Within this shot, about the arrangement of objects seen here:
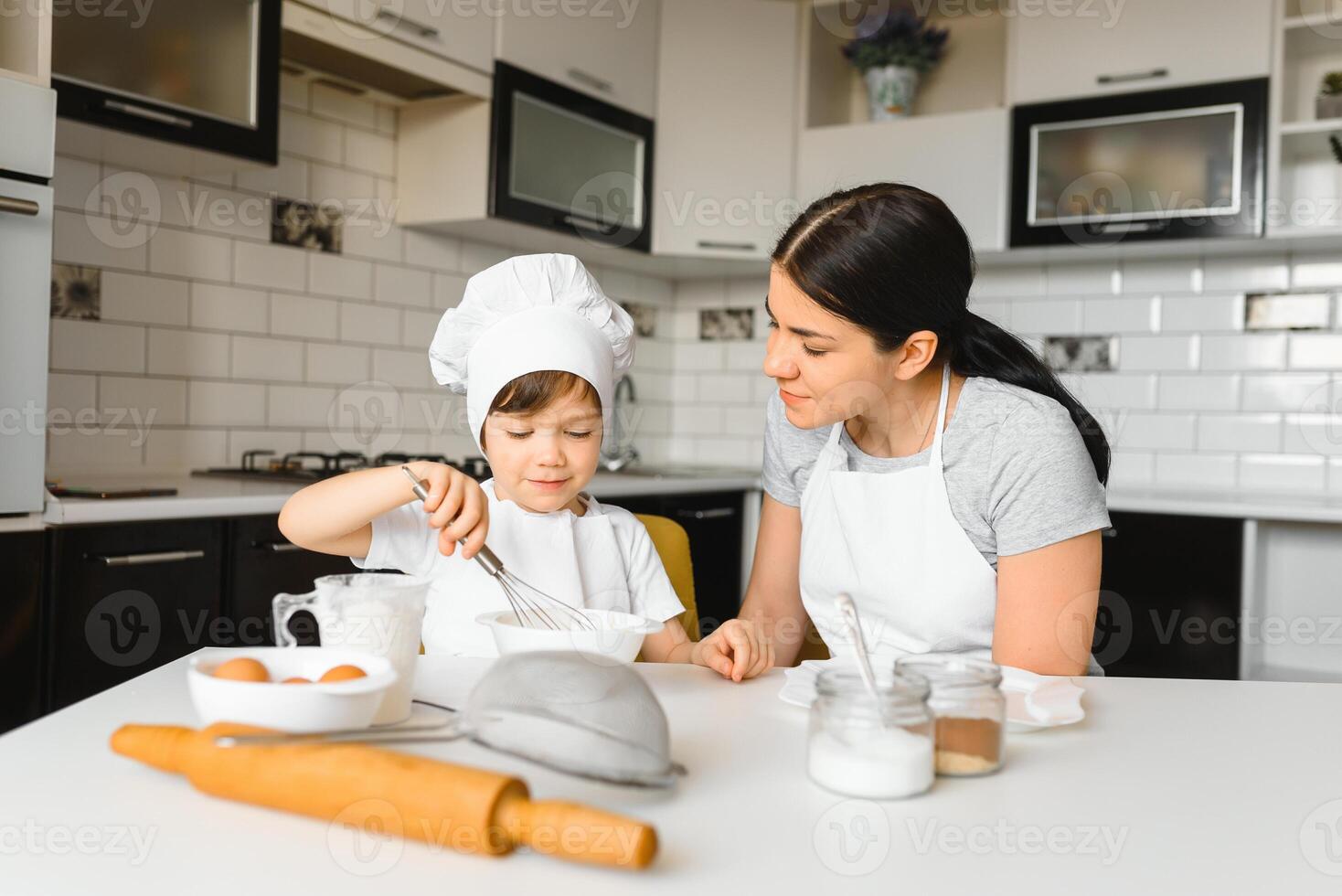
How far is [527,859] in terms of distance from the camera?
62 centimetres

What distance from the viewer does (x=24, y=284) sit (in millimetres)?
1742

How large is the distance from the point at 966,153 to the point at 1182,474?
110 centimetres

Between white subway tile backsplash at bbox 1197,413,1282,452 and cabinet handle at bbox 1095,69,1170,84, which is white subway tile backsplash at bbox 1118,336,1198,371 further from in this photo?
cabinet handle at bbox 1095,69,1170,84

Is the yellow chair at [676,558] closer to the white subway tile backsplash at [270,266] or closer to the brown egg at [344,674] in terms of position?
the brown egg at [344,674]

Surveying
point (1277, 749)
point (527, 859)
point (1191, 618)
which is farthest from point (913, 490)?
point (1191, 618)

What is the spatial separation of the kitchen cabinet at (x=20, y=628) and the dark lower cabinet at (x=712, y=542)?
1440 mm

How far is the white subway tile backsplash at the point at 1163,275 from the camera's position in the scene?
319cm

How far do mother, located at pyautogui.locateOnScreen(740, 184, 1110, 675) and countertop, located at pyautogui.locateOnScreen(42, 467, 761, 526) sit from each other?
0.99m

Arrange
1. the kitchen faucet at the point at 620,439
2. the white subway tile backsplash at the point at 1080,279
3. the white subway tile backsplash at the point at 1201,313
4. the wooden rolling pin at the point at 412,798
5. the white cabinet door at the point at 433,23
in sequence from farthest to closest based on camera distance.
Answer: the kitchen faucet at the point at 620,439, the white subway tile backsplash at the point at 1080,279, the white subway tile backsplash at the point at 1201,313, the white cabinet door at the point at 433,23, the wooden rolling pin at the point at 412,798

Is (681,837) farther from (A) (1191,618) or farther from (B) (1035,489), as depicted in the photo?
(A) (1191,618)

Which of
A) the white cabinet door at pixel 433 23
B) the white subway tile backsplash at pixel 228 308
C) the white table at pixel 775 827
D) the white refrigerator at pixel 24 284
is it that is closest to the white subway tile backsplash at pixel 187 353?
the white subway tile backsplash at pixel 228 308

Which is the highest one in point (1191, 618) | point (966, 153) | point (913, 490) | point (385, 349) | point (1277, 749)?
point (966, 153)

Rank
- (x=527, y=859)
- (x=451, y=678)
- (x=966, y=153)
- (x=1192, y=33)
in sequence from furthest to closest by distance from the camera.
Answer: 1. (x=966, y=153)
2. (x=1192, y=33)
3. (x=451, y=678)
4. (x=527, y=859)

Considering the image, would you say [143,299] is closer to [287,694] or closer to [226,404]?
[226,404]
